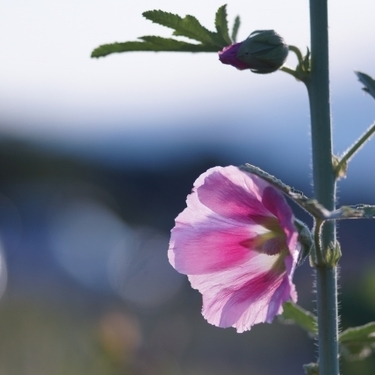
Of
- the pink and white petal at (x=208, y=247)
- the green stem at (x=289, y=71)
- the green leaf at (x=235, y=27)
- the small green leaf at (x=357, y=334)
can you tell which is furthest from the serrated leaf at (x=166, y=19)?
the small green leaf at (x=357, y=334)

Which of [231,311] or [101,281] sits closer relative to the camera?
[231,311]

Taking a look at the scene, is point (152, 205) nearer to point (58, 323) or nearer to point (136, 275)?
point (136, 275)

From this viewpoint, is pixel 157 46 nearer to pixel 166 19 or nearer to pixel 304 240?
pixel 166 19

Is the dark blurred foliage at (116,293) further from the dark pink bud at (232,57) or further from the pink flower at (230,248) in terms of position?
the dark pink bud at (232,57)

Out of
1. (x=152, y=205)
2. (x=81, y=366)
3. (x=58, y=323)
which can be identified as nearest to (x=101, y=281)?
(x=58, y=323)

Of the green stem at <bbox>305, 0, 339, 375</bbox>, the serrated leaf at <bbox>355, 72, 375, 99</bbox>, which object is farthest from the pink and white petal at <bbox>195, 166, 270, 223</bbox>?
the serrated leaf at <bbox>355, 72, 375, 99</bbox>

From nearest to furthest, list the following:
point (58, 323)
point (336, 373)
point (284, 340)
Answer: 1. point (336, 373)
2. point (58, 323)
3. point (284, 340)
